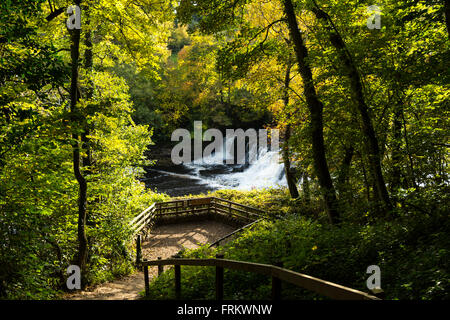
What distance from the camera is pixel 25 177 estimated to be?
6176 mm

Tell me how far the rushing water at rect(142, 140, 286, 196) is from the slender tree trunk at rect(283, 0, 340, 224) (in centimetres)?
1405

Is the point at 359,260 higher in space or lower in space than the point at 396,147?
lower

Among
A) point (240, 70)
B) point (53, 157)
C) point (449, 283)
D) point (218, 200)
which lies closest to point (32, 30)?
point (53, 157)

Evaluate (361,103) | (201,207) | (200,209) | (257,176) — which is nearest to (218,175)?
(257,176)

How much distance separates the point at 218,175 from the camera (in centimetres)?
2706

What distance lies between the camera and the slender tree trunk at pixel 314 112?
23.6 feet

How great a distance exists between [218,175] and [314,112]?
65.9 ft

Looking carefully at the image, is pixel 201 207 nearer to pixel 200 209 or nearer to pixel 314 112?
pixel 200 209

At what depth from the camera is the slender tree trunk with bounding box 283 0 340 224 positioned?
23.6 feet

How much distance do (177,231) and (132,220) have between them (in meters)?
3.07

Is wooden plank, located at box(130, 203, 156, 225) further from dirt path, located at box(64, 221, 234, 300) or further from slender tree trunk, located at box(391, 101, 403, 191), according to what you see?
slender tree trunk, located at box(391, 101, 403, 191)

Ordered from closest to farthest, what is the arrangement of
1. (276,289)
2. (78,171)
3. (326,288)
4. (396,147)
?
(326,288) < (276,289) < (78,171) < (396,147)

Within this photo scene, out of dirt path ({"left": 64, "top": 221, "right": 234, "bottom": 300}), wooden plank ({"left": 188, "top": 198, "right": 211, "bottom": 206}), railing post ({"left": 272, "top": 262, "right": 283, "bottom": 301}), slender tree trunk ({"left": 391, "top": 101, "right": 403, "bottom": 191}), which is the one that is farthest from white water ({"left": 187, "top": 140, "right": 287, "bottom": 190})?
railing post ({"left": 272, "top": 262, "right": 283, "bottom": 301})

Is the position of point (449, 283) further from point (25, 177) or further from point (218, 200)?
point (218, 200)
